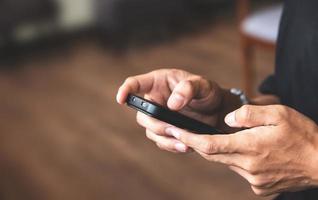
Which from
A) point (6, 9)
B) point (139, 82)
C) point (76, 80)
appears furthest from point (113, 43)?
point (139, 82)

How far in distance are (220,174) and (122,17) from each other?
154 cm

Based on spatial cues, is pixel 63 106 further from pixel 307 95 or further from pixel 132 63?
pixel 307 95

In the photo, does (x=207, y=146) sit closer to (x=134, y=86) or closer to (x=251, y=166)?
(x=251, y=166)

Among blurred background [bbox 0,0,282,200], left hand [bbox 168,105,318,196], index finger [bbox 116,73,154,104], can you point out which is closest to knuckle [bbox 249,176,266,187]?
left hand [bbox 168,105,318,196]

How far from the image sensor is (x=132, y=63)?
9.46ft

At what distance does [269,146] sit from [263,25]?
1.23 metres

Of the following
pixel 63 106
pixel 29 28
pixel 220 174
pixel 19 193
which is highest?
pixel 29 28

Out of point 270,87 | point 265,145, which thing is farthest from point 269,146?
point 270,87

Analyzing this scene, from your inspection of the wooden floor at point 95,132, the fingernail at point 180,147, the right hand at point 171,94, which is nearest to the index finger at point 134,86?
the right hand at point 171,94

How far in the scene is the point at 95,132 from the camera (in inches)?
85.0

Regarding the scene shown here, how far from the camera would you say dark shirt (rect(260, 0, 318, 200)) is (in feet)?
2.32

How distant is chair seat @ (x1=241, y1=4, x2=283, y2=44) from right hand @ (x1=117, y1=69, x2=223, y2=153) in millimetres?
1002

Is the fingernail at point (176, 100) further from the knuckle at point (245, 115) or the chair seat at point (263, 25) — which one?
the chair seat at point (263, 25)

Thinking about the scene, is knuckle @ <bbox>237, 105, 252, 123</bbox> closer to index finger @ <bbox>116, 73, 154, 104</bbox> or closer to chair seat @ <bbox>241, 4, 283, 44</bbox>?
index finger @ <bbox>116, 73, 154, 104</bbox>
